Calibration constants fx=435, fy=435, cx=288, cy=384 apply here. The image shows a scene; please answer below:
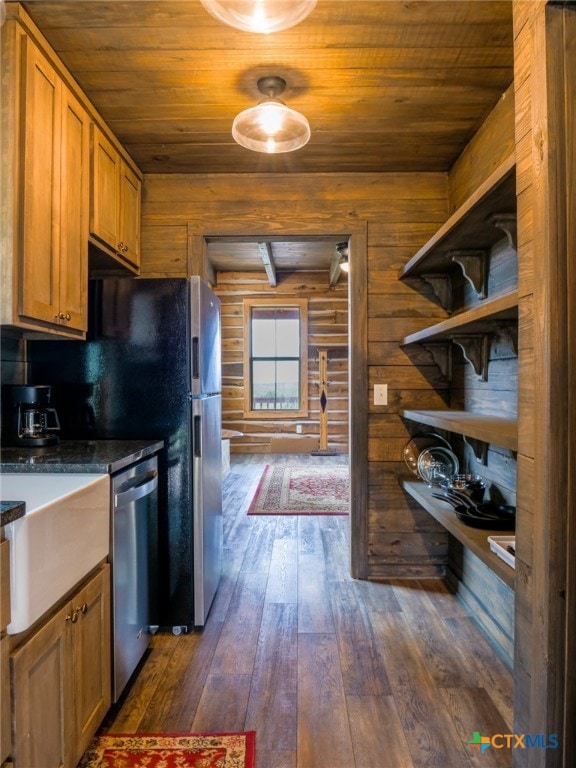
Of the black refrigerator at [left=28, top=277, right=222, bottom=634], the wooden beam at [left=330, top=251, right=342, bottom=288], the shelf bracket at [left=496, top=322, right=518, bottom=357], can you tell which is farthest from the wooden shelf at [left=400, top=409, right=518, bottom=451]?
the wooden beam at [left=330, top=251, right=342, bottom=288]

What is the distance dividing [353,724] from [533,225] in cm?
168

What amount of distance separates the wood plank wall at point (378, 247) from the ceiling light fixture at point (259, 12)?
126 centimetres

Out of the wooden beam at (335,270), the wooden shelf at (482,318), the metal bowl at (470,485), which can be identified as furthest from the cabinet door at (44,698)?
the wooden beam at (335,270)

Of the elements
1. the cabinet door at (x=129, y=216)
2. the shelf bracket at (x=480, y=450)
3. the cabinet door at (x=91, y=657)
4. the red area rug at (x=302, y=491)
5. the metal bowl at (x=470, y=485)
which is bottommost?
the red area rug at (x=302, y=491)

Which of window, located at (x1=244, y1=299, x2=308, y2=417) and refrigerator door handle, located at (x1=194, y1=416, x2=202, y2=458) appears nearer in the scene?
refrigerator door handle, located at (x1=194, y1=416, x2=202, y2=458)

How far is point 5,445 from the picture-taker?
1905 millimetres

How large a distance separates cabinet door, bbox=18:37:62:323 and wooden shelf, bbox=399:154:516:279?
5.11 feet

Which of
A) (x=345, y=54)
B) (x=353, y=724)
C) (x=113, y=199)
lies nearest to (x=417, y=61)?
(x=345, y=54)

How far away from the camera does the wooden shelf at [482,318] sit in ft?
4.19

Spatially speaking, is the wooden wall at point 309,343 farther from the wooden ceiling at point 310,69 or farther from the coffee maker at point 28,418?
the coffee maker at point 28,418

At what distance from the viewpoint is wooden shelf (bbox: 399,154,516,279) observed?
1313mm

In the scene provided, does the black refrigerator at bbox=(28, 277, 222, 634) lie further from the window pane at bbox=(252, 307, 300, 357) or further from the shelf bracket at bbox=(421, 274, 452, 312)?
the window pane at bbox=(252, 307, 300, 357)

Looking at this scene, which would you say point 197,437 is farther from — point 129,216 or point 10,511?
point 129,216

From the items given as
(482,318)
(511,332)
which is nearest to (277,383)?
(511,332)
